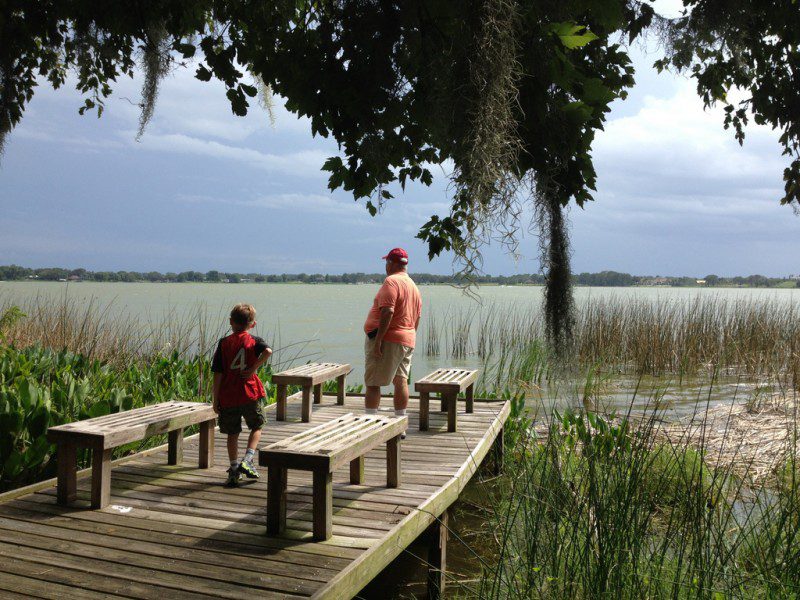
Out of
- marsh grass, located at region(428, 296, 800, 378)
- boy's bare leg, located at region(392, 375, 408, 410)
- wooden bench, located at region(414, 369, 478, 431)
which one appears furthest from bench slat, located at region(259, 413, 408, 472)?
marsh grass, located at region(428, 296, 800, 378)

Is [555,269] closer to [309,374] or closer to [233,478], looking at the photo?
[233,478]

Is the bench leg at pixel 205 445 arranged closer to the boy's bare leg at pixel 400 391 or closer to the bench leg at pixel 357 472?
the bench leg at pixel 357 472

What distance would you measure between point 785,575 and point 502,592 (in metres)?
1.20

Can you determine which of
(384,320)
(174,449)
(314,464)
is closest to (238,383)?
(174,449)

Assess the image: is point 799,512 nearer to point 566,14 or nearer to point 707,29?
point 566,14

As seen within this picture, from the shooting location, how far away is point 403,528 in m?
3.32

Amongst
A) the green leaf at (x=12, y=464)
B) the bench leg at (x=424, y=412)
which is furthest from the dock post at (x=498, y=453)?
the green leaf at (x=12, y=464)

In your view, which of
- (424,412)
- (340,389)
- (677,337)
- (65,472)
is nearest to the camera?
(65,472)

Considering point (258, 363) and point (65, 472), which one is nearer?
point (65, 472)

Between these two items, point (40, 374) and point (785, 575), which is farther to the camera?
point (40, 374)

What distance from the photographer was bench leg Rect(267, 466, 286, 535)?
3258 mm

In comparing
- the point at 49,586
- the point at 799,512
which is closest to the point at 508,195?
the point at 799,512

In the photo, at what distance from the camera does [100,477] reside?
11.8ft

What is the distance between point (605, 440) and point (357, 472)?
1582 millimetres
